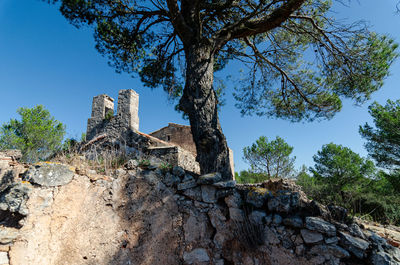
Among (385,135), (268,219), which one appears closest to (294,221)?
(268,219)

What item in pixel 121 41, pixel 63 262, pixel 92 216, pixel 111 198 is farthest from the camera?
pixel 121 41

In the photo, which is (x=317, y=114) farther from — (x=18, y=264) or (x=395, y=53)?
(x=18, y=264)

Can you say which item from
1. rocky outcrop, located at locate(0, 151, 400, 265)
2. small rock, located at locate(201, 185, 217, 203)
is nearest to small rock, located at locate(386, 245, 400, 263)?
rocky outcrop, located at locate(0, 151, 400, 265)

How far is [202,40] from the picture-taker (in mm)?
4258

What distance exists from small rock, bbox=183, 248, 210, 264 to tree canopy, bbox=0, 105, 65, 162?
15.6m

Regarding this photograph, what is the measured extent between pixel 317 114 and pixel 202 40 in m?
3.92

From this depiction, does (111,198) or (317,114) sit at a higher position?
(317,114)

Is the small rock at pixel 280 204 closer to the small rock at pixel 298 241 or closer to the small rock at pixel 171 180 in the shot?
the small rock at pixel 298 241

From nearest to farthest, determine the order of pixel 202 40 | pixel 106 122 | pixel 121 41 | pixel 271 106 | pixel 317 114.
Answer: pixel 202 40, pixel 121 41, pixel 317 114, pixel 271 106, pixel 106 122

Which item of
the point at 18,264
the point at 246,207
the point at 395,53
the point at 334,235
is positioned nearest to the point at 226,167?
the point at 246,207

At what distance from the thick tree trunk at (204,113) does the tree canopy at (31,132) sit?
48.1ft

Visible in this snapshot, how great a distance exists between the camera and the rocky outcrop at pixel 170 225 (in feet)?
7.29

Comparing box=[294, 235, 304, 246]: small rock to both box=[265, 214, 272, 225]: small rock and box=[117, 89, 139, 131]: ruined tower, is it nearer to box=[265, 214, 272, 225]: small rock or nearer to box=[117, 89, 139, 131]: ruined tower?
box=[265, 214, 272, 225]: small rock

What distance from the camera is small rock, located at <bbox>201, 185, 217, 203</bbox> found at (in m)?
2.79
